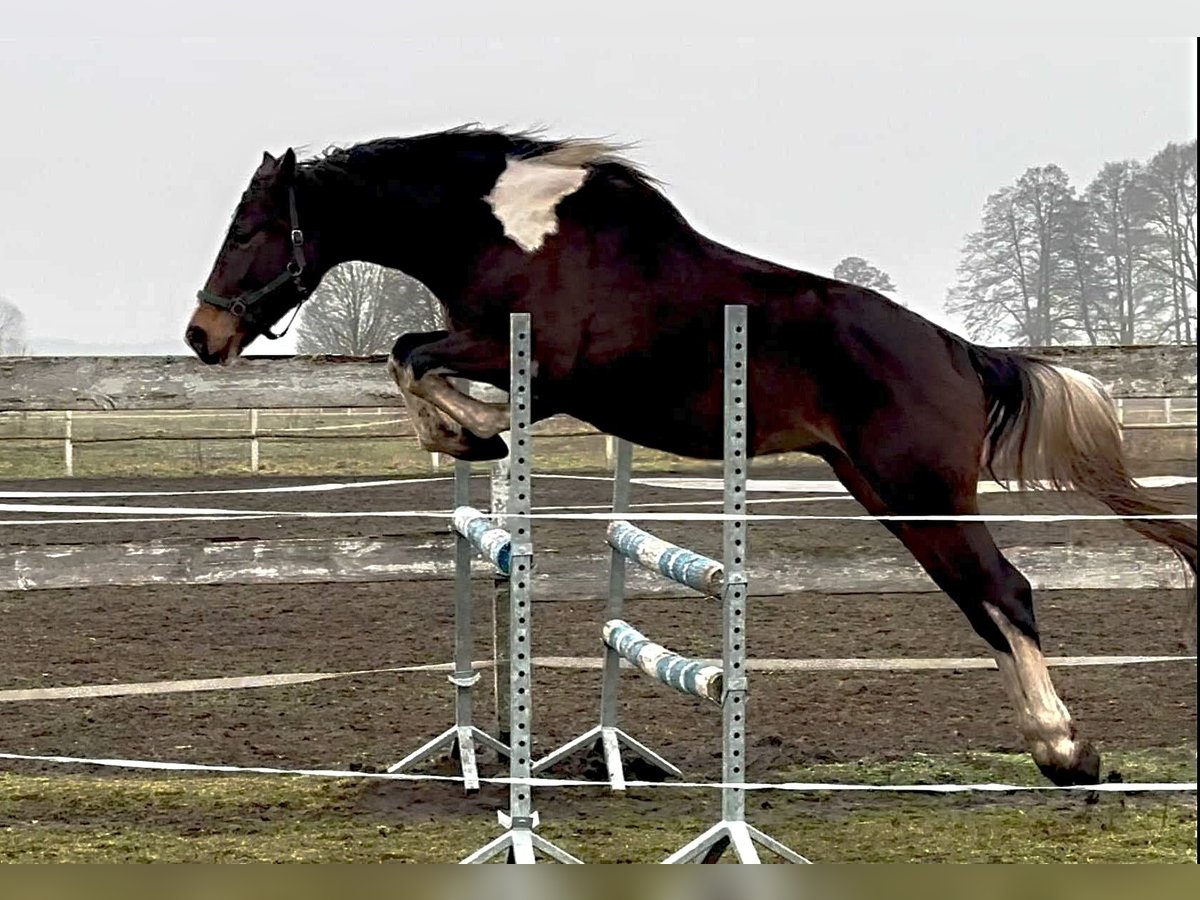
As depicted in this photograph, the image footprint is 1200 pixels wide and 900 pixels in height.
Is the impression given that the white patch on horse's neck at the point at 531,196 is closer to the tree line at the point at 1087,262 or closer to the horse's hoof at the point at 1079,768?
the horse's hoof at the point at 1079,768

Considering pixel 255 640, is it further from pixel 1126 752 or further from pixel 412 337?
pixel 1126 752

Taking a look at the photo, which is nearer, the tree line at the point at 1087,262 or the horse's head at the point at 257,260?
the horse's head at the point at 257,260

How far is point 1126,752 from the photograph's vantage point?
13.2ft

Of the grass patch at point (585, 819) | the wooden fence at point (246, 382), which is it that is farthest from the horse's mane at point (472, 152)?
the grass patch at point (585, 819)

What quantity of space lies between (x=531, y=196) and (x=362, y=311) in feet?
11.8

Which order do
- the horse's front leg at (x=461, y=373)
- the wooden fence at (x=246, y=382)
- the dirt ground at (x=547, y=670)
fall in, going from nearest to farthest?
the horse's front leg at (x=461, y=373)
the dirt ground at (x=547, y=670)
the wooden fence at (x=246, y=382)

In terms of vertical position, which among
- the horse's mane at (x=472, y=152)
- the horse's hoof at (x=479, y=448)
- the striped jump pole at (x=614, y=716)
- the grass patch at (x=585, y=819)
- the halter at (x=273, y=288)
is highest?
the horse's mane at (x=472, y=152)

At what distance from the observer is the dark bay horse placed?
131 inches

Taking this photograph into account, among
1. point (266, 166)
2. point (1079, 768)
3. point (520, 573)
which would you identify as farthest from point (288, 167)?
point (1079, 768)

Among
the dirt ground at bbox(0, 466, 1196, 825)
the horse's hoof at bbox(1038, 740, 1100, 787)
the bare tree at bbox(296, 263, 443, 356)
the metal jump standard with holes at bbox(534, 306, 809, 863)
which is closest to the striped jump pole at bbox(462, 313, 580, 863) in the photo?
the metal jump standard with holes at bbox(534, 306, 809, 863)

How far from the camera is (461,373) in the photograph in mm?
3299

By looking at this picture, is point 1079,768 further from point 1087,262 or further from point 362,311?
point 1087,262

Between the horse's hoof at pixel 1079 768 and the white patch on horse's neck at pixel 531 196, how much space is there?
1.70 m

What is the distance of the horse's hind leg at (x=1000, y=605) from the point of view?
130 inches
